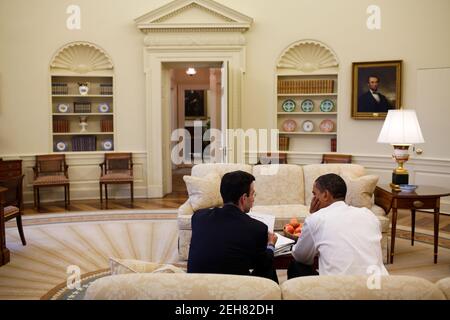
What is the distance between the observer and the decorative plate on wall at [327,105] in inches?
305

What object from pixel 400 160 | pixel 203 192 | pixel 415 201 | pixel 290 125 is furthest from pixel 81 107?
pixel 415 201

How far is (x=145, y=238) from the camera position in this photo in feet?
17.8

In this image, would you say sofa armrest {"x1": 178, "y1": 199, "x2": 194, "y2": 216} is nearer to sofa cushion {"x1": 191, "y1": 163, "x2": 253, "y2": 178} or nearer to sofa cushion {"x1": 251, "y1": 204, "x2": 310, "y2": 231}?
sofa cushion {"x1": 191, "y1": 163, "x2": 253, "y2": 178}

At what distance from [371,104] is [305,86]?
110 centimetres

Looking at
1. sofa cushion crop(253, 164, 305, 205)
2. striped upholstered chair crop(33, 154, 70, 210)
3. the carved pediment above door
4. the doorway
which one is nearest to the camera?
sofa cushion crop(253, 164, 305, 205)

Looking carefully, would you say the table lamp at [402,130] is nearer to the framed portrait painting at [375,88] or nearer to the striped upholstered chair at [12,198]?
the framed portrait painting at [375,88]

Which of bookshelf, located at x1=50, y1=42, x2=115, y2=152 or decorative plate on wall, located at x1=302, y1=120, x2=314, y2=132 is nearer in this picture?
bookshelf, located at x1=50, y1=42, x2=115, y2=152

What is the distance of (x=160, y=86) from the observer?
7.71m

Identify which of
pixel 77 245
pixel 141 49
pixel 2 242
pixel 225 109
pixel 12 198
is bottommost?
pixel 77 245

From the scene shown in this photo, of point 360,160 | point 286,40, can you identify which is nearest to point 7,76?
point 286,40

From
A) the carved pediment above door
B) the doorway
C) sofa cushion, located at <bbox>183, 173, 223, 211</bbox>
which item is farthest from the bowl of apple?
the carved pediment above door

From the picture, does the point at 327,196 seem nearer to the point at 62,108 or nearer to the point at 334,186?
the point at 334,186

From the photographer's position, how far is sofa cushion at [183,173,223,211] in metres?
4.75

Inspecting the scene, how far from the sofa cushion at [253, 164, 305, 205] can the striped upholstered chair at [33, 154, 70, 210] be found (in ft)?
11.1
